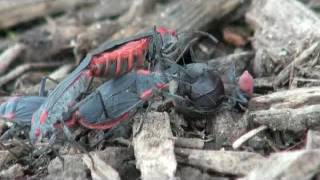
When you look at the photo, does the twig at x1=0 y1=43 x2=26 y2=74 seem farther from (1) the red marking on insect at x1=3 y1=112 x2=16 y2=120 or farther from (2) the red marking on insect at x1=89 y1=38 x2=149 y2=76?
(2) the red marking on insect at x1=89 y1=38 x2=149 y2=76

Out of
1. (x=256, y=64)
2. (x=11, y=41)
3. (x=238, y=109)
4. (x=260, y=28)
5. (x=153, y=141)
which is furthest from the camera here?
(x=11, y=41)

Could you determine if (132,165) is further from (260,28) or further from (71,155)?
(260,28)

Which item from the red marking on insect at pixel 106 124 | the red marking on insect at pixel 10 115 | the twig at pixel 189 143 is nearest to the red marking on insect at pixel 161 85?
the red marking on insect at pixel 106 124

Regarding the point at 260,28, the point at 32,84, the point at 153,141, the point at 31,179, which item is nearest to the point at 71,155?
the point at 31,179

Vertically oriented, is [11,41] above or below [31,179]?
above

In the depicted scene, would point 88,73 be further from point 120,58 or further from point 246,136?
point 246,136

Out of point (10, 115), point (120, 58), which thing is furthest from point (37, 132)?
point (120, 58)
